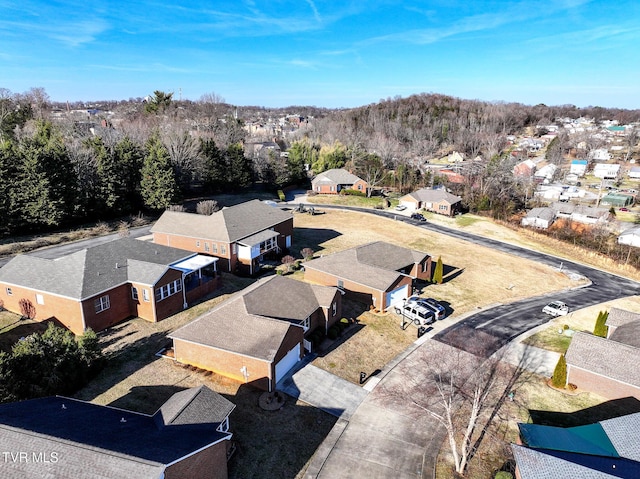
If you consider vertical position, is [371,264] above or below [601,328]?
above

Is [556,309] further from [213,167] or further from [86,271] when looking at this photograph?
[213,167]

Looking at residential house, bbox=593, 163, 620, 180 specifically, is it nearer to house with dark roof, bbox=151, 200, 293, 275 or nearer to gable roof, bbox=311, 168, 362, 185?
gable roof, bbox=311, 168, 362, 185

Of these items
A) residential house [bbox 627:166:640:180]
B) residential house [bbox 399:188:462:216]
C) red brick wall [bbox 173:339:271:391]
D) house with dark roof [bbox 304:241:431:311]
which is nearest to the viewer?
red brick wall [bbox 173:339:271:391]

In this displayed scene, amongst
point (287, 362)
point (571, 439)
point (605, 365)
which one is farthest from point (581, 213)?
point (287, 362)

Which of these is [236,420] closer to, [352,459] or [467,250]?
[352,459]

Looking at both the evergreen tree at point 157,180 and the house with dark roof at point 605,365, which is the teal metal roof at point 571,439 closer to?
the house with dark roof at point 605,365

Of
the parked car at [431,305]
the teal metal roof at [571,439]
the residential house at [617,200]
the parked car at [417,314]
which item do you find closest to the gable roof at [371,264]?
the parked car at [431,305]

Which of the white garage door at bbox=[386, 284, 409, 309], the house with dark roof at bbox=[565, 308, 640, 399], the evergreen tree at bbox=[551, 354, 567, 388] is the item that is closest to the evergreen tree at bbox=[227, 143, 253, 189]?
the white garage door at bbox=[386, 284, 409, 309]
